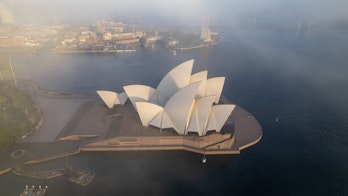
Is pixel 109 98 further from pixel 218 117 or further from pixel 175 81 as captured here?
pixel 218 117

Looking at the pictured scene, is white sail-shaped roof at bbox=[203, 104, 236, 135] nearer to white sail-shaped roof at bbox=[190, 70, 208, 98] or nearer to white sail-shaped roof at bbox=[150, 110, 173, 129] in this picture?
white sail-shaped roof at bbox=[190, 70, 208, 98]

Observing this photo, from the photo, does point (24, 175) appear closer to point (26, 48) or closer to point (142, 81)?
point (142, 81)

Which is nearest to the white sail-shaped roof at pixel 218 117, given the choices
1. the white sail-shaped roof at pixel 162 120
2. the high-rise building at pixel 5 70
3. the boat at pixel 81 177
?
the white sail-shaped roof at pixel 162 120

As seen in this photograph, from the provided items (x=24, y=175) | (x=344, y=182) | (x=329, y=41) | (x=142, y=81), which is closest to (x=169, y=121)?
(x=24, y=175)

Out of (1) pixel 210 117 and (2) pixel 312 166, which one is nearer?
(2) pixel 312 166

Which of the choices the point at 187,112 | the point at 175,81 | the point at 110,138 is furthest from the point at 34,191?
the point at 175,81

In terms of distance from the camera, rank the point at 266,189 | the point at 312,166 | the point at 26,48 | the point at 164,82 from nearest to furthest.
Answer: the point at 266,189, the point at 312,166, the point at 164,82, the point at 26,48

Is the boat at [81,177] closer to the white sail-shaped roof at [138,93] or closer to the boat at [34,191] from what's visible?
the boat at [34,191]
